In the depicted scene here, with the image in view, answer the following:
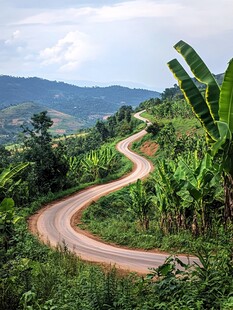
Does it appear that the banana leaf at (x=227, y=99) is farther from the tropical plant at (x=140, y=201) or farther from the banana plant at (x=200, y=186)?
the tropical plant at (x=140, y=201)

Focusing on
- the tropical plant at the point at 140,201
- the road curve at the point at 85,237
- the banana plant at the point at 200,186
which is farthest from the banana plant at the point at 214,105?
the tropical plant at the point at 140,201

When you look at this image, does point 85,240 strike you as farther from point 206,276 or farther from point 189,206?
point 206,276

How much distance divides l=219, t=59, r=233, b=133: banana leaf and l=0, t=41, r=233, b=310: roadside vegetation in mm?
24

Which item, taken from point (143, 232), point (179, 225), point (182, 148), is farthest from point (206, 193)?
point (182, 148)

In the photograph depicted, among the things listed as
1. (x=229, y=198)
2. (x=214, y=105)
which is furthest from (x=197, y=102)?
(x=229, y=198)

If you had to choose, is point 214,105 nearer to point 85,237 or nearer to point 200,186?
point 200,186

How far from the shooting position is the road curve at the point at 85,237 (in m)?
17.3

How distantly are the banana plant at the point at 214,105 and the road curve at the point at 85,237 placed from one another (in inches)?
151

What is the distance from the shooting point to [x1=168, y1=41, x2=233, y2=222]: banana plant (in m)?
9.13

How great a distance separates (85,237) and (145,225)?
375 cm

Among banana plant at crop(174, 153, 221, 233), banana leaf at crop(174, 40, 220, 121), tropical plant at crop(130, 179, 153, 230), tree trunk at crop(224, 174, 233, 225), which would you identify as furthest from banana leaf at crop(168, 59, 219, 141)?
tropical plant at crop(130, 179, 153, 230)

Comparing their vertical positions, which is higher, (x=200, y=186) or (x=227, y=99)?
(x=227, y=99)

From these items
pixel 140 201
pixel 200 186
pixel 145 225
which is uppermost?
pixel 200 186

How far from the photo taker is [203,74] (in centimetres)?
1034
